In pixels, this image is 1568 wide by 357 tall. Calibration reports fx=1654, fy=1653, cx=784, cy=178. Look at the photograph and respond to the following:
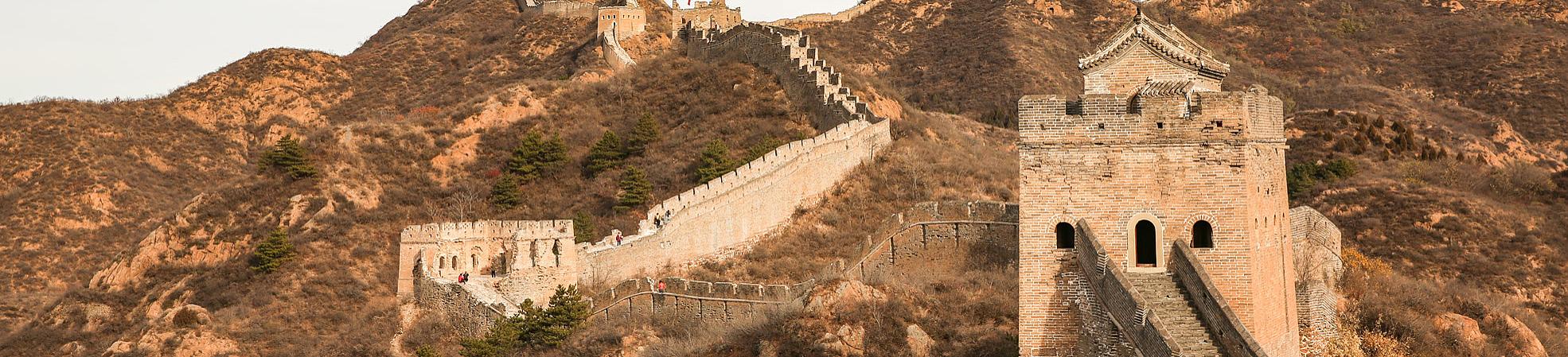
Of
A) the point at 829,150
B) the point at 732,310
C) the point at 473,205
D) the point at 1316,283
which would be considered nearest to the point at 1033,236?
the point at 1316,283

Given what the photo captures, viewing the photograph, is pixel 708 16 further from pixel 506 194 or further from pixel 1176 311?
pixel 1176 311

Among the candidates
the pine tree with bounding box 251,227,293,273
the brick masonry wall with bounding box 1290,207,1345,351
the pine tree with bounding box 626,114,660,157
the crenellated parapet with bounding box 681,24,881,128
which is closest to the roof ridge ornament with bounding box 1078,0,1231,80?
the brick masonry wall with bounding box 1290,207,1345,351

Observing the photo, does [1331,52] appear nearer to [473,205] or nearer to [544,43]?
[544,43]

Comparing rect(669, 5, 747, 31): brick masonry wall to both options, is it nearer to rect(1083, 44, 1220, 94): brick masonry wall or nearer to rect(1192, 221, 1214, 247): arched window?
rect(1083, 44, 1220, 94): brick masonry wall

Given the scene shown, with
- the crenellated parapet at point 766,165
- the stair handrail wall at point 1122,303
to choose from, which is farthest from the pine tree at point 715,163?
the stair handrail wall at point 1122,303

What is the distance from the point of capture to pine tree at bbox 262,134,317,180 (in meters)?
52.4

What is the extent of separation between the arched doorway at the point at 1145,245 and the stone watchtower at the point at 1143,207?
0.01 meters

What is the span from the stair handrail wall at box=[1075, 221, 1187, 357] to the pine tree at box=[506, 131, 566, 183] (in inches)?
1400

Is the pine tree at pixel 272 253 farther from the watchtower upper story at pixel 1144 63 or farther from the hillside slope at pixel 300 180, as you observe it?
the watchtower upper story at pixel 1144 63

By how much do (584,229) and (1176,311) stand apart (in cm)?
2572

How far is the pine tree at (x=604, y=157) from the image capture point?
5225 centimetres

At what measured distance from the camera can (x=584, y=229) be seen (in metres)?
42.2

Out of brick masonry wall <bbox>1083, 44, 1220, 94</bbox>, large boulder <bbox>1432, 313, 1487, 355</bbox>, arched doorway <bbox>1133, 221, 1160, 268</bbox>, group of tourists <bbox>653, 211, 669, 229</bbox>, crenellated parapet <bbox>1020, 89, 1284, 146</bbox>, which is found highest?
brick masonry wall <bbox>1083, 44, 1220, 94</bbox>

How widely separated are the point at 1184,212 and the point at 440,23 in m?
86.8
